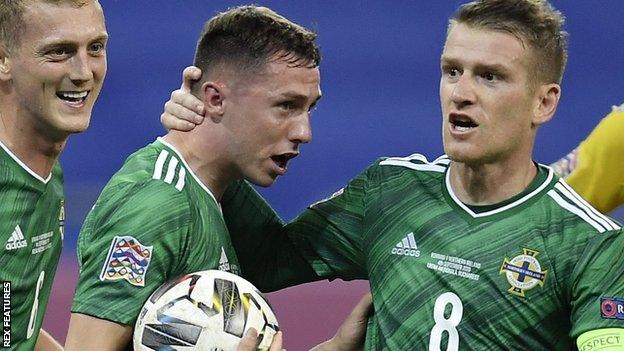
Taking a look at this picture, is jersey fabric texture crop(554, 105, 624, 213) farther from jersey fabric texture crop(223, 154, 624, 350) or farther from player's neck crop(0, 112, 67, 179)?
player's neck crop(0, 112, 67, 179)

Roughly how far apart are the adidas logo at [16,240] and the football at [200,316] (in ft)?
2.20

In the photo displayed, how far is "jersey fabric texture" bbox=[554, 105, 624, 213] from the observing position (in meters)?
4.03

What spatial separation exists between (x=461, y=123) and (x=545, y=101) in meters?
0.27

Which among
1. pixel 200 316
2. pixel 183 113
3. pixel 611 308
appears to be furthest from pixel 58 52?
pixel 611 308

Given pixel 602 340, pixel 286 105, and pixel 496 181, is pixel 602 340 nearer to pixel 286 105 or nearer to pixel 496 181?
pixel 496 181

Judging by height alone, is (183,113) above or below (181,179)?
above

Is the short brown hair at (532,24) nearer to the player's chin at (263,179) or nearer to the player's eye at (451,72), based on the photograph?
the player's eye at (451,72)

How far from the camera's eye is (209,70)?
411 centimetres

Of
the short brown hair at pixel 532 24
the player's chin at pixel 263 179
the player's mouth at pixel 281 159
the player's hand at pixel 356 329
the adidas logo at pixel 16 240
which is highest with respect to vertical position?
the short brown hair at pixel 532 24

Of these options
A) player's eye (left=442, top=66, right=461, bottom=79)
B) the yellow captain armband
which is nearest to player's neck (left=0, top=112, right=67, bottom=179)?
player's eye (left=442, top=66, right=461, bottom=79)

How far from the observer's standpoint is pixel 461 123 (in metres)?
3.72

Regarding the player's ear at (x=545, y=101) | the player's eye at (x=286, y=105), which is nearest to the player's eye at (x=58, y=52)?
the player's eye at (x=286, y=105)

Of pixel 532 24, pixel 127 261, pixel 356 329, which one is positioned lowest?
pixel 356 329

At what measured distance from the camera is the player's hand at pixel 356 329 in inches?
163
